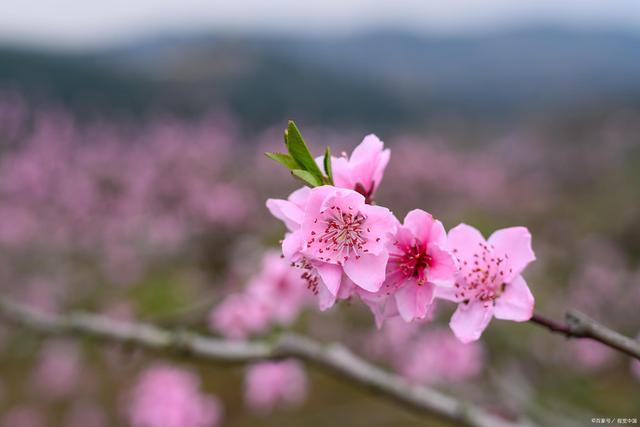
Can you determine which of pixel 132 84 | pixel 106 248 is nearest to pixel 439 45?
pixel 132 84

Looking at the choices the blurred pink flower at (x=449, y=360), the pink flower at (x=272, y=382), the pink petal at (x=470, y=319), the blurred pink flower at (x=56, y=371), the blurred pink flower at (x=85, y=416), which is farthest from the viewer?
the blurred pink flower at (x=56, y=371)

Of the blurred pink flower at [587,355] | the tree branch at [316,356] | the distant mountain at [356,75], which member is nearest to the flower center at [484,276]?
the tree branch at [316,356]

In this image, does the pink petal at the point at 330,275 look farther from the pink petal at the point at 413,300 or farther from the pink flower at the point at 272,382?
the pink flower at the point at 272,382

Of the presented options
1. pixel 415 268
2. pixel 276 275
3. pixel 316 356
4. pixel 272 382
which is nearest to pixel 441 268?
pixel 415 268

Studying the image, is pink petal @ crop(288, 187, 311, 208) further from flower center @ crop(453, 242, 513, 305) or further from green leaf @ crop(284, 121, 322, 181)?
flower center @ crop(453, 242, 513, 305)

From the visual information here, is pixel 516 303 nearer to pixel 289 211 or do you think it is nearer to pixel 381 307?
pixel 381 307

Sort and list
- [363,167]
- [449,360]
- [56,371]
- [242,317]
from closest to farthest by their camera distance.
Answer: [363,167] → [242,317] → [449,360] → [56,371]
